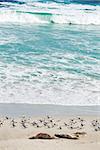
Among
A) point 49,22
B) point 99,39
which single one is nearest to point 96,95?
point 99,39

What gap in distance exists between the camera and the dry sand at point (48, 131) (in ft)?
17.7

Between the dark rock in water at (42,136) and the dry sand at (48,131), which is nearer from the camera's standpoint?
the dry sand at (48,131)

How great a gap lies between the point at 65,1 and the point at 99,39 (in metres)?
27.5

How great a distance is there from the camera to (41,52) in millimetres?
14797

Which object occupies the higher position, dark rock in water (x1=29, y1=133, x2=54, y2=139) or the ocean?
dark rock in water (x1=29, y1=133, x2=54, y2=139)

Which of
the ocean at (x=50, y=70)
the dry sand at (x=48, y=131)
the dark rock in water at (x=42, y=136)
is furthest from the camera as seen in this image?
the ocean at (x=50, y=70)

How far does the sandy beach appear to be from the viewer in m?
5.42

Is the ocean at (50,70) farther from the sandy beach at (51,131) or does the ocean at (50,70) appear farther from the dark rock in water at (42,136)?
the dark rock in water at (42,136)

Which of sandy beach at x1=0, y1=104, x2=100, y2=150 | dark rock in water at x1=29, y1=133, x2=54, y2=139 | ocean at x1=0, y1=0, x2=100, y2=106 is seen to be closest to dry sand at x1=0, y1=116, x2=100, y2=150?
sandy beach at x1=0, y1=104, x2=100, y2=150

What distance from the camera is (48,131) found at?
21.8 feet

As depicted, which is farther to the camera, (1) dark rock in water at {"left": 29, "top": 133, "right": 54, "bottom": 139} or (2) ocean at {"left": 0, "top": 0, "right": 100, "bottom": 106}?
(2) ocean at {"left": 0, "top": 0, "right": 100, "bottom": 106}

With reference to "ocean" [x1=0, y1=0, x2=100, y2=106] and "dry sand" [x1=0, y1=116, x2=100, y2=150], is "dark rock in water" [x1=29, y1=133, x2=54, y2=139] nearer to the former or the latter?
"dry sand" [x1=0, y1=116, x2=100, y2=150]

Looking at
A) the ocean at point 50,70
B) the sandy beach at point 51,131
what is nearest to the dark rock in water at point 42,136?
the sandy beach at point 51,131

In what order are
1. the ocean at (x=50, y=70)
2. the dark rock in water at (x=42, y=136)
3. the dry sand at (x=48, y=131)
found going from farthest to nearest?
1. the ocean at (x=50, y=70)
2. the dark rock in water at (x=42, y=136)
3. the dry sand at (x=48, y=131)
